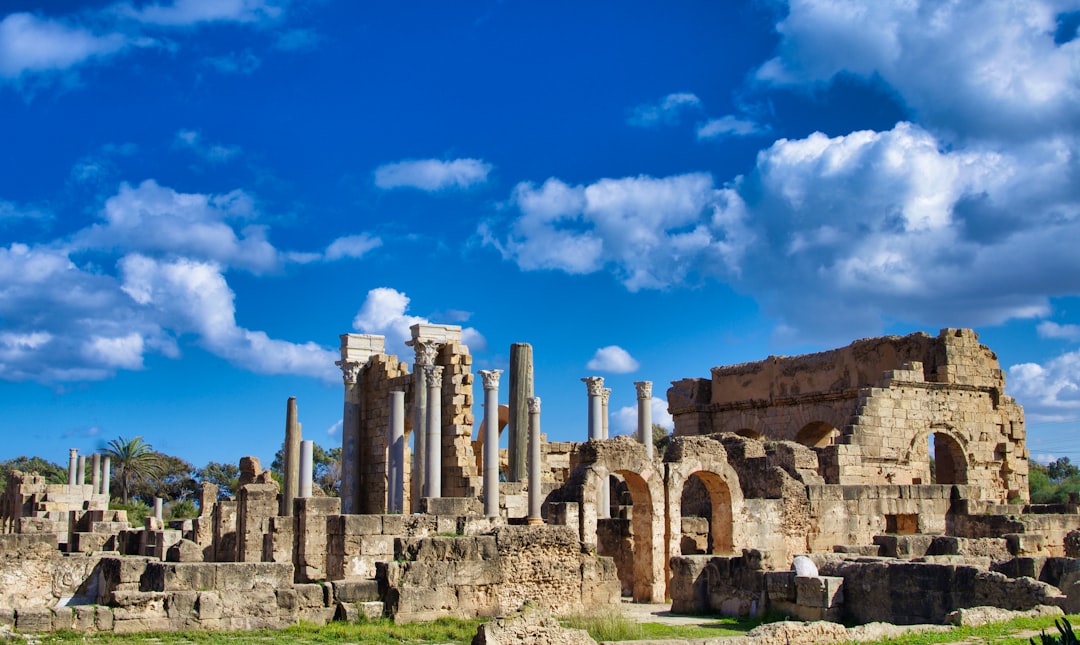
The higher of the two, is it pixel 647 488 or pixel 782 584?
pixel 647 488

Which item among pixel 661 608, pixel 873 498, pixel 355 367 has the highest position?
pixel 355 367

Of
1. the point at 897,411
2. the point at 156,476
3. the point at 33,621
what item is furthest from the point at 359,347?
the point at 156,476

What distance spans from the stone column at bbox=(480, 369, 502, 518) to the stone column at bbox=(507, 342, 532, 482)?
94.0 inches

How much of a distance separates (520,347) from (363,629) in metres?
13.8

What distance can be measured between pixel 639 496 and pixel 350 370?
1223 centimetres

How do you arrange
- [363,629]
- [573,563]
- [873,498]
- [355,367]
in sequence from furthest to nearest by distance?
[355,367] → [873,498] → [573,563] → [363,629]

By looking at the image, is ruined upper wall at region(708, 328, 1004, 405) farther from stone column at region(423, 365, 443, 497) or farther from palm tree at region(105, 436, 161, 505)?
palm tree at region(105, 436, 161, 505)

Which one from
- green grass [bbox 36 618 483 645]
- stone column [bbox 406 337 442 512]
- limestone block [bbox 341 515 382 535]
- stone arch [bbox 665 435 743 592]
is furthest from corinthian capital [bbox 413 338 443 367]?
green grass [bbox 36 618 483 645]

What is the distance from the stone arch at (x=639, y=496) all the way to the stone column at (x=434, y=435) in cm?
658

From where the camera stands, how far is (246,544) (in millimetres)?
20766

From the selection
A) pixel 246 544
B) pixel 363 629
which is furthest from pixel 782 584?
pixel 246 544

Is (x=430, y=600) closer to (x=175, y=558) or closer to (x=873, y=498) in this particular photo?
(x=175, y=558)

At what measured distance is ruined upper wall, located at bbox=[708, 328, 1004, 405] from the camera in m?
29.2

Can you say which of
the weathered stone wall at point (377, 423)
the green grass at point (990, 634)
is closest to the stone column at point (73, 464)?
the weathered stone wall at point (377, 423)
